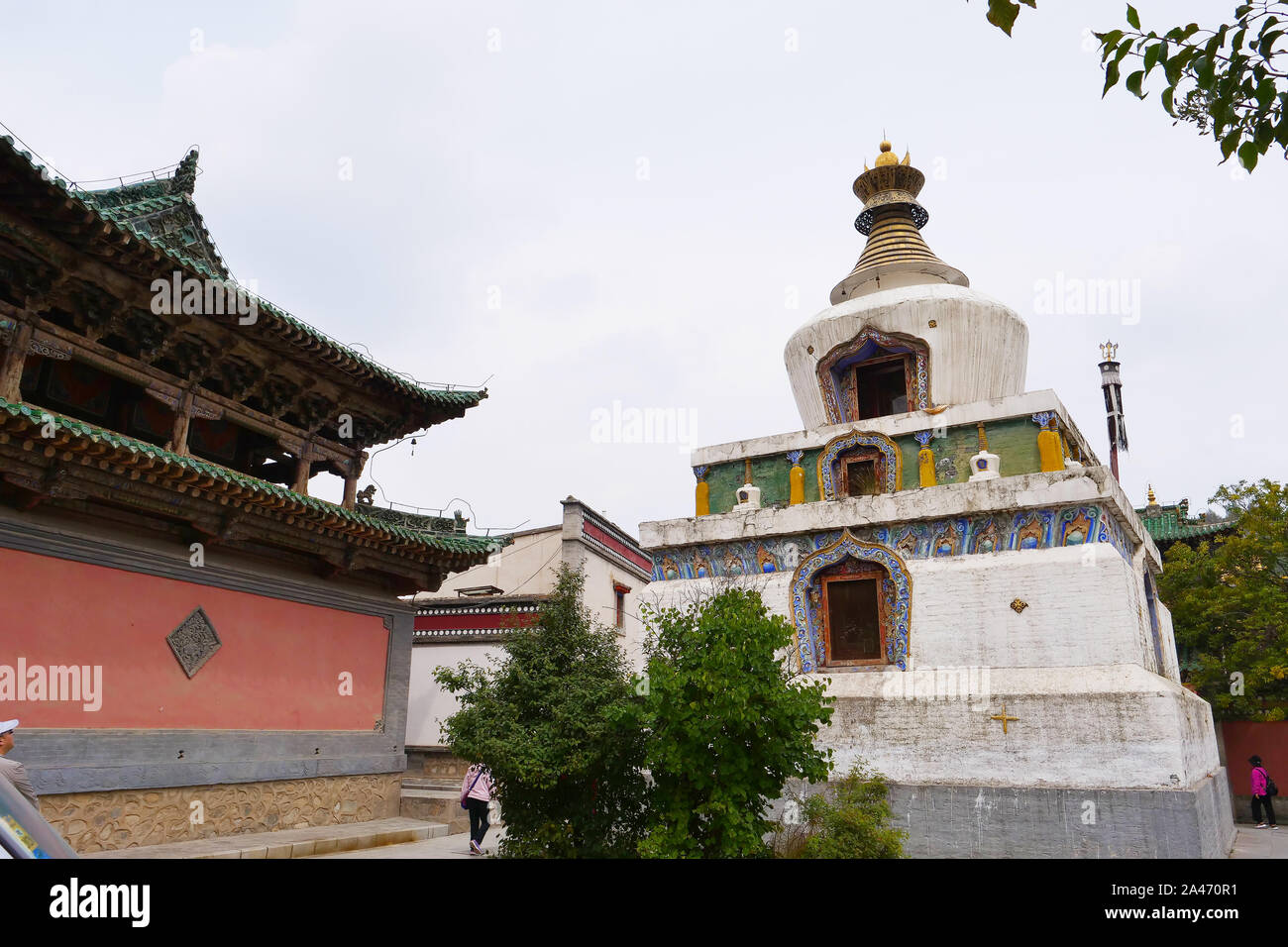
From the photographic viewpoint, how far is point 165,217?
44.4ft

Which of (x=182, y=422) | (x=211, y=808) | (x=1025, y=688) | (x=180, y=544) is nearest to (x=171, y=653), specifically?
(x=180, y=544)

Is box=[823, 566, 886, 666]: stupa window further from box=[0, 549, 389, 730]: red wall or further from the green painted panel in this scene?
box=[0, 549, 389, 730]: red wall

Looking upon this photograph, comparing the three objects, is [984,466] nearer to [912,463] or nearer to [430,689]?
[912,463]

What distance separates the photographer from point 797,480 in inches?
561

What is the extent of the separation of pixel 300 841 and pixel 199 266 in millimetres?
8069

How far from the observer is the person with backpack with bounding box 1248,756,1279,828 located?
17922 mm

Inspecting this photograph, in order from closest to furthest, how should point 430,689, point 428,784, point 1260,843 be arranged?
point 1260,843
point 428,784
point 430,689

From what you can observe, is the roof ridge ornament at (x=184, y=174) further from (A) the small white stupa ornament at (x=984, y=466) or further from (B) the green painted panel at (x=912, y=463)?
(A) the small white stupa ornament at (x=984, y=466)

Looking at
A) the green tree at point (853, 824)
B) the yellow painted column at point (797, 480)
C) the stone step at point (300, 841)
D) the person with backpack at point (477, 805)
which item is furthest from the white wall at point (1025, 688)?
the stone step at point (300, 841)

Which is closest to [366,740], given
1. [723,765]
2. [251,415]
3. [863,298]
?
[251,415]

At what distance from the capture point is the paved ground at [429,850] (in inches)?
474

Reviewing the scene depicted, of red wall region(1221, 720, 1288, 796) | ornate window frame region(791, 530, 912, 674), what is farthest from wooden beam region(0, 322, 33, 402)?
red wall region(1221, 720, 1288, 796)

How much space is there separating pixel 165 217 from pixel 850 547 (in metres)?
12.0

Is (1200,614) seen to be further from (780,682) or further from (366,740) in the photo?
(366,740)
